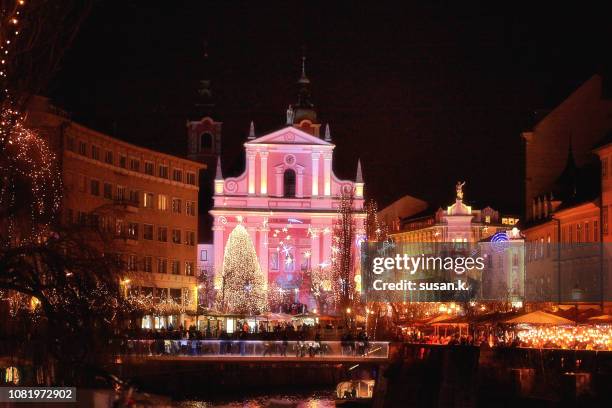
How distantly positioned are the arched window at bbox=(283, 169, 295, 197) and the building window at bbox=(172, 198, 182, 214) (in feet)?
87.2

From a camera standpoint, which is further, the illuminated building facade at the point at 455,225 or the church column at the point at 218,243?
the illuminated building facade at the point at 455,225

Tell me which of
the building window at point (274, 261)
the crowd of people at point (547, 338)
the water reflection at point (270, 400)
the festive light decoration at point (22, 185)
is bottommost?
the water reflection at point (270, 400)

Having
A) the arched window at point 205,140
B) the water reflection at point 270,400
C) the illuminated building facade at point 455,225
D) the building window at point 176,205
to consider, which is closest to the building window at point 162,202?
the building window at point 176,205

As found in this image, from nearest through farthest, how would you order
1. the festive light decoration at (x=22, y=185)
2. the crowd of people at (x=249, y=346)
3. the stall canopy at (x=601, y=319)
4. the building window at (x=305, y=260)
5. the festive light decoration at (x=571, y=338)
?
the festive light decoration at (x=22, y=185) → the festive light decoration at (x=571, y=338) → the stall canopy at (x=601, y=319) → the crowd of people at (x=249, y=346) → the building window at (x=305, y=260)

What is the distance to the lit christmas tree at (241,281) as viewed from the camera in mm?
106875

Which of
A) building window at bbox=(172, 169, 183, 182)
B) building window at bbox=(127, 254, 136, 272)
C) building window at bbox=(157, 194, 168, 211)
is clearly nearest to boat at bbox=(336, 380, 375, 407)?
building window at bbox=(127, 254, 136, 272)

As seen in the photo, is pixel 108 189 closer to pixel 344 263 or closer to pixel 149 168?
pixel 149 168

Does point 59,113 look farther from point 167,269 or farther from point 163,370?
point 167,269

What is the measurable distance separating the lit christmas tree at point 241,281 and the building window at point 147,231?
295 inches

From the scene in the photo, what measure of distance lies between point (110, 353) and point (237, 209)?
11327cm

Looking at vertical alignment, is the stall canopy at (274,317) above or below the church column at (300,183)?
below

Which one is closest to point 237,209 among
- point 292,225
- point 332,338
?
point 292,225

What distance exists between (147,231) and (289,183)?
35.9 meters

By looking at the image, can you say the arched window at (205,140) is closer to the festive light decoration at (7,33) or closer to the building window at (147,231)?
the building window at (147,231)
